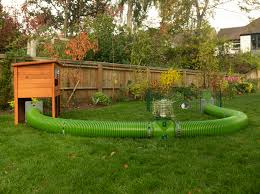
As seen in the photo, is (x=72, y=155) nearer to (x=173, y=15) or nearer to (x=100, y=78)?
(x=100, y=78)

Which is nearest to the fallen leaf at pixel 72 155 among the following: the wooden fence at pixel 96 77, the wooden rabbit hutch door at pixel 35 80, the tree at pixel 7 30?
the wooden rabbit hutch door at pixel 35 80

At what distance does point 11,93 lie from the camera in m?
9.34

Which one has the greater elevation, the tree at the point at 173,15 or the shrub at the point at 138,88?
the tree at the point at 173,15

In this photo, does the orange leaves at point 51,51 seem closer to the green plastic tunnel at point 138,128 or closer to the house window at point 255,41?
the green plastic tunnel at point 138,128

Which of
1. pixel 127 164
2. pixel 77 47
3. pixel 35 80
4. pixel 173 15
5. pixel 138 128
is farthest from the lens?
pixel 173 15

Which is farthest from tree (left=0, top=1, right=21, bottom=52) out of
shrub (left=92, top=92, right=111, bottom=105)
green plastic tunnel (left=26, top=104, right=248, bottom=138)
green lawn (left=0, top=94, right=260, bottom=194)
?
green lawn (left=0, top=94, right=260, bottom=194)

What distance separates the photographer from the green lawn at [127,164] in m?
3.47

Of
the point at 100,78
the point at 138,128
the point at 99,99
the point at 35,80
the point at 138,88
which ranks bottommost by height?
the point at 138,128

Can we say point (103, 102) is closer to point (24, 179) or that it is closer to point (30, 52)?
point (30, 52)

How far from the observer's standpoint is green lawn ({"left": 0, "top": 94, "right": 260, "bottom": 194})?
3467 millimetres

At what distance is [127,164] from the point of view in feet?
13.9

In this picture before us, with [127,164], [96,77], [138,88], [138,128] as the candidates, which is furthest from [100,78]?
[127,164]

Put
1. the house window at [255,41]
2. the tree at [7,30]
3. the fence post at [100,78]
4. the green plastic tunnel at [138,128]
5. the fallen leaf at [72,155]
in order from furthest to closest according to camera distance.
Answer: the house window at [255,41]
the tree at [7,30]
the fence post at [100,78]
the green plastic tunnel at [138,128]
the fallen leaf at [72,155]

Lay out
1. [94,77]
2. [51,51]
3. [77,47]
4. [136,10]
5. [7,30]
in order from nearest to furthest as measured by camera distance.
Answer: [77,47]
[51,51]
[94,77]
[7,30]
[136,10]
